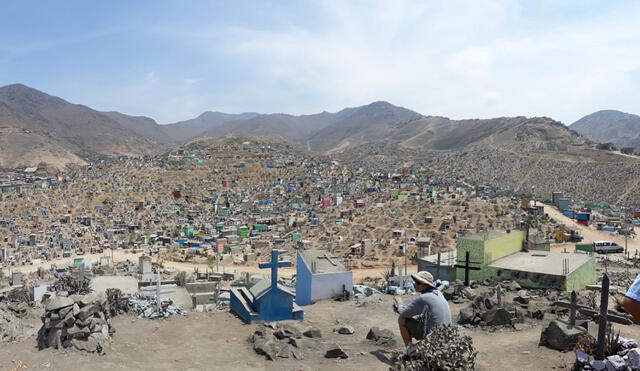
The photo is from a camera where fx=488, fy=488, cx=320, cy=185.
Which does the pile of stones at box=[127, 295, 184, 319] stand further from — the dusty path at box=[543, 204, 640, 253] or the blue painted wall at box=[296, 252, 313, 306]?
the dusty path at box=[543, 204, 640, 253]

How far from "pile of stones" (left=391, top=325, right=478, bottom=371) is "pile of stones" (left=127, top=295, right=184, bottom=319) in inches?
269

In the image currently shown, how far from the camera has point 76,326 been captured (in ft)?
26.9

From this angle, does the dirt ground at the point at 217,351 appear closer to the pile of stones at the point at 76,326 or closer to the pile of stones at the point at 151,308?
the pile of stones at the point at 76,326

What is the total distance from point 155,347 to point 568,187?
216 ft

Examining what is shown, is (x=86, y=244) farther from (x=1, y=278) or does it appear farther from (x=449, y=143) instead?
(x=449, y=143)

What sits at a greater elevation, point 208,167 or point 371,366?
point 208,167

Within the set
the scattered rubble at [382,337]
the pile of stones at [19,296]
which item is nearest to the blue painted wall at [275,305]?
the scattered rubble at [382,337]

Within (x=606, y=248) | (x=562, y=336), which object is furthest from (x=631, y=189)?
(x=562, y=336)

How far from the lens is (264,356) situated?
8086 mm

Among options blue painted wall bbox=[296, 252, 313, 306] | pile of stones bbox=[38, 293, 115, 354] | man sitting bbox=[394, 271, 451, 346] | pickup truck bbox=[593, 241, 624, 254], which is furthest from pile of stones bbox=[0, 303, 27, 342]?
pickup truck bbox=[593, 241, 624, 254]

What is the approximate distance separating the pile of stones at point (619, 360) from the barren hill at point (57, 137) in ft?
369

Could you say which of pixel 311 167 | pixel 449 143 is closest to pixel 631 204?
pixel 311 167

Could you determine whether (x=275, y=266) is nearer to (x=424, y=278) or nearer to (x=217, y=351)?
(x=217, y=351)

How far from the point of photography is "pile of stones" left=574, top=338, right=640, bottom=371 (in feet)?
17.8
